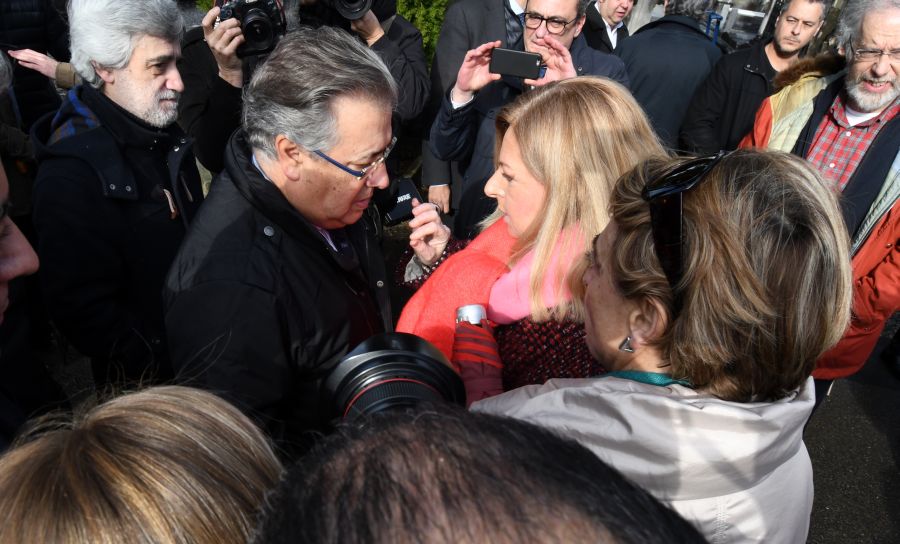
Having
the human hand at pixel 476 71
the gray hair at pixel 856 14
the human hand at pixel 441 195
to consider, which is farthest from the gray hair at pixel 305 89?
the gray hair at pixel 856 14

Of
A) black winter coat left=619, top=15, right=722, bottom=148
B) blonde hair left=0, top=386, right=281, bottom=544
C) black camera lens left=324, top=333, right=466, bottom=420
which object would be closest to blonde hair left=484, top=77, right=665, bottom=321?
black camera lens left=324, top=333, right=466, bottom=420

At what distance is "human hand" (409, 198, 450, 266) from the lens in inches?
82.2

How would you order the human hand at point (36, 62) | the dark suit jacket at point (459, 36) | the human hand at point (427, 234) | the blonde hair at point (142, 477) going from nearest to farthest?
the blonde hair at point (142, 477) → the human hand at point (427, 234) → the human hand at point (36, 62) → the dark suit jacket at point (459, 36)

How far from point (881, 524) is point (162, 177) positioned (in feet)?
12.0

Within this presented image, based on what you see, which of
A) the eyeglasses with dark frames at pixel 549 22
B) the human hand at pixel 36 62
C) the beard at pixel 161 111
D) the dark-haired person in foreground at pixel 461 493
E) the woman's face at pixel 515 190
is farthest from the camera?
the human hand at pixel 36 62

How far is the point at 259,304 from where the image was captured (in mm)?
1457

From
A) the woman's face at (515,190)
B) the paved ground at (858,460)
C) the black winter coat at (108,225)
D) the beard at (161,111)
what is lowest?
the paved ground at (858,460)

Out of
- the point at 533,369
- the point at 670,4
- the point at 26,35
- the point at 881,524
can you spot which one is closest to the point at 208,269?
the point at 533,369

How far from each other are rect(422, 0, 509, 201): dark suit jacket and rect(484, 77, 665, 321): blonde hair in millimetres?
1660

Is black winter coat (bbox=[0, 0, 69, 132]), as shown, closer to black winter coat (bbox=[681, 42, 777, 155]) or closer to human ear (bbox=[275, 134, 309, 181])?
human ear (bbox=[275, 134, 309, 181])

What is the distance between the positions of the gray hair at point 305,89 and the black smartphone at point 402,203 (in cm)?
66

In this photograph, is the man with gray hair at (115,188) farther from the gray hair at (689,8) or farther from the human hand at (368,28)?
the gray hair at (689,8)

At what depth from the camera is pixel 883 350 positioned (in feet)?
13.0

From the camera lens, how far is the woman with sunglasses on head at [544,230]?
5.19 feet
